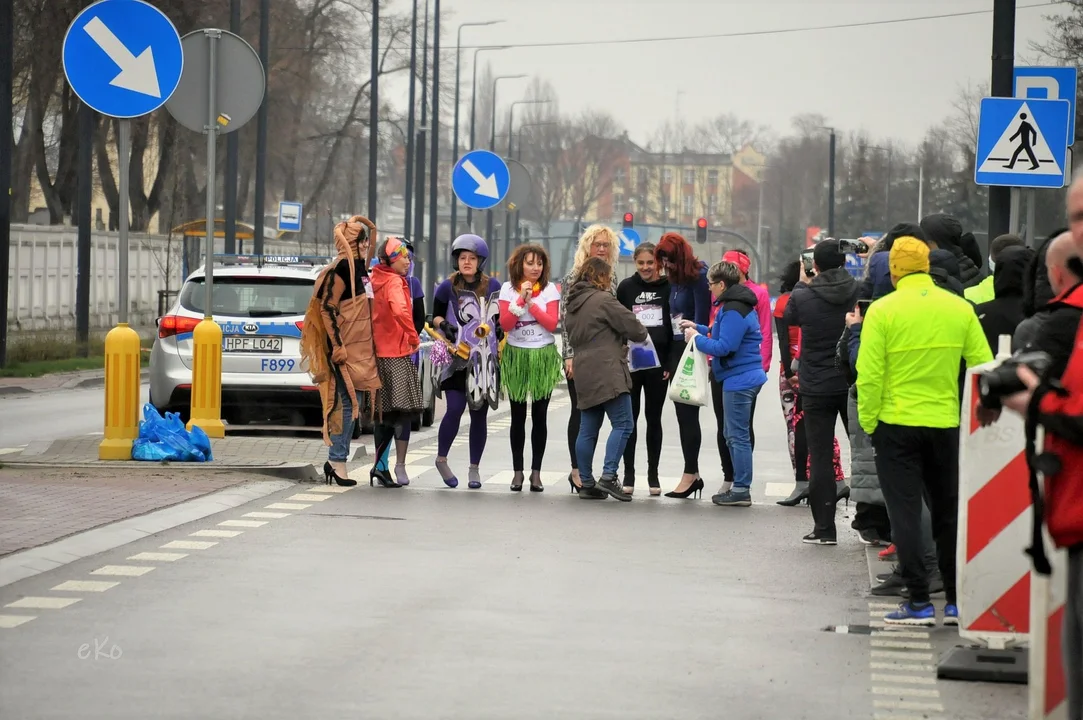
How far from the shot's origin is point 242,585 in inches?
354

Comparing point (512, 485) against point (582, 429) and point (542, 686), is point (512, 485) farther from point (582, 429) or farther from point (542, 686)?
point (542, 686)

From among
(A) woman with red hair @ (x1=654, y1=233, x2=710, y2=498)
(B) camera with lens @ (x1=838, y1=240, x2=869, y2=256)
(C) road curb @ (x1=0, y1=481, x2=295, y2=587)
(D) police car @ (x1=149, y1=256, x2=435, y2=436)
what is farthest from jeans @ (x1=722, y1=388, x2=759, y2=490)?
(D) police car @ (x1=149, y1=256, x2=435, y2=436)

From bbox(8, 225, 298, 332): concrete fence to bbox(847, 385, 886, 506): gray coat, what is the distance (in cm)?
2950

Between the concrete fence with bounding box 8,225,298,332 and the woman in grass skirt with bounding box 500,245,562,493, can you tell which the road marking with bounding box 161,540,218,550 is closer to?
the woman in grass skirt with bounding box 500,245,562,493

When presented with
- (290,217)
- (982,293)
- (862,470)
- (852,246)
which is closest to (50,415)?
(852,246)

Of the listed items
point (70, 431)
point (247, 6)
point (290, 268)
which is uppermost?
point (247, 6)

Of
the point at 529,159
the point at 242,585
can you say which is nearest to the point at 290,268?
the point at 242,585

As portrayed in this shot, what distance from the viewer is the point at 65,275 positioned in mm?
44188

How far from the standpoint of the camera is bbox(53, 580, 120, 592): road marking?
8.74 m

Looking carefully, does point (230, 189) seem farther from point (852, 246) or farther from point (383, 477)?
point (852, 246)

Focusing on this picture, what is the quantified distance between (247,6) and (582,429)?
4027 cm

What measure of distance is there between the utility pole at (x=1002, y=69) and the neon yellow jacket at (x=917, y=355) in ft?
20.8

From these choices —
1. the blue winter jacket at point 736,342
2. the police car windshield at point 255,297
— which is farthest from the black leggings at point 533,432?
the police car windshield at point 255,297

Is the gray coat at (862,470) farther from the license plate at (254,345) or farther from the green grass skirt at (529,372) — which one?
the license plate at (254,345)
